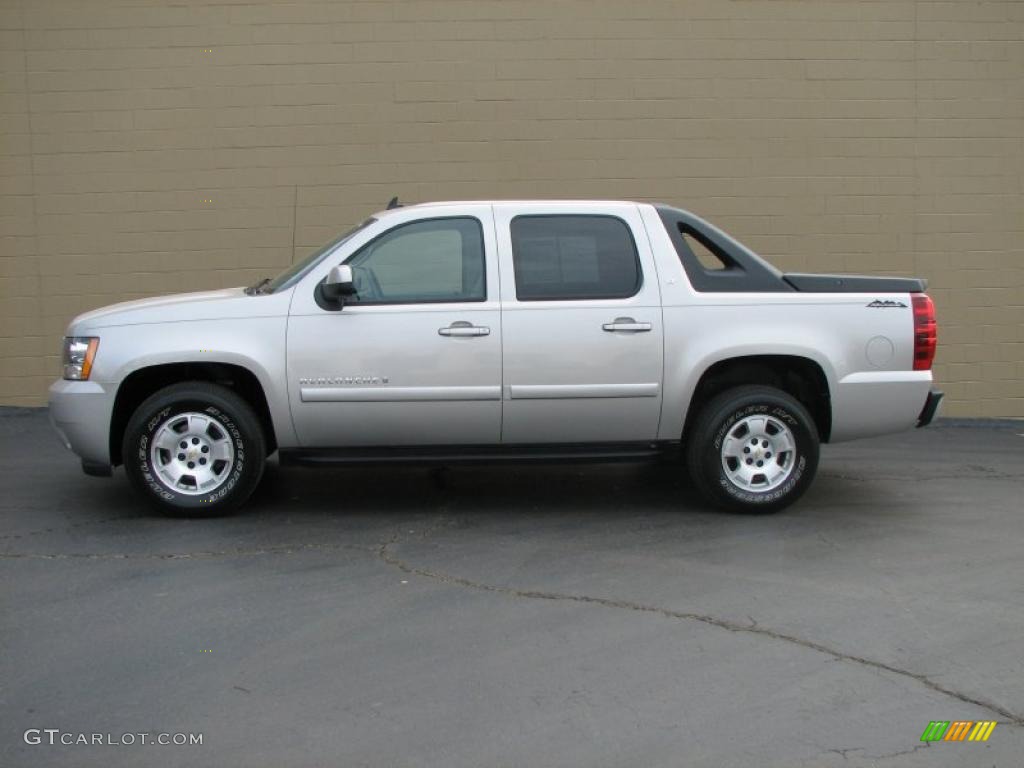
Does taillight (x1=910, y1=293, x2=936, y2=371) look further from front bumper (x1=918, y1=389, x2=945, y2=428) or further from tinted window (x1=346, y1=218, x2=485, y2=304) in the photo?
tinted window (x1=346, y1=218, x2=485, y2=304)

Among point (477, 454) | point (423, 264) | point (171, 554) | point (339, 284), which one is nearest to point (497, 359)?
point (477, 454)

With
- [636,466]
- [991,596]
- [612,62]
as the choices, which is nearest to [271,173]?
[612,62]

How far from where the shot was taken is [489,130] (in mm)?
11445

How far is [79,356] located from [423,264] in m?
2.09

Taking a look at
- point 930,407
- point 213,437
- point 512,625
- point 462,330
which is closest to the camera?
point 512,625

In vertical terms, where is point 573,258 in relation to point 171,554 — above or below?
above

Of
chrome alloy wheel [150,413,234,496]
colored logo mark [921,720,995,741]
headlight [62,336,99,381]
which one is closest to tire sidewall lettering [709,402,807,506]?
chrome alloy wheel [150,413,234,496]

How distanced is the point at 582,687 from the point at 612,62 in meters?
7.81

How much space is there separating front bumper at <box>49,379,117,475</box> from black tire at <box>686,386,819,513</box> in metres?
3.44

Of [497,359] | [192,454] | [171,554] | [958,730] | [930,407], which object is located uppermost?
[497,359]

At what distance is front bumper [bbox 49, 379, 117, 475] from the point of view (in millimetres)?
7352

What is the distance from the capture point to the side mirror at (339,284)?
7.14 m

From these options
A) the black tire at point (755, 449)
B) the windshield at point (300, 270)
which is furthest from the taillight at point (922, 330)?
the windshield at point (300, 270)

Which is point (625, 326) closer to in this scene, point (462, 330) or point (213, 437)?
point (462, 330)
